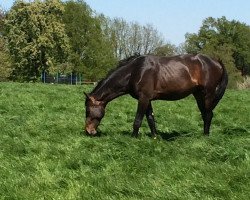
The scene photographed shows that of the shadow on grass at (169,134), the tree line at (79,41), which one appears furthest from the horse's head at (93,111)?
the tree line at (79,41)

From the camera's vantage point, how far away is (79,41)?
247 feet

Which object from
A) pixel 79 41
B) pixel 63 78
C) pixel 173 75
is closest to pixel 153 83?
pixel 173 75

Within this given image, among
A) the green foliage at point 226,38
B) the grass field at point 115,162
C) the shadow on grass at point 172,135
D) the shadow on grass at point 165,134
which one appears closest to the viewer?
the grass field at point 115,162

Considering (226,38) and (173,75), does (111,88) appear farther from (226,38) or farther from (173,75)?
(226,38)

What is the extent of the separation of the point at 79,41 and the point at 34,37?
568 inches

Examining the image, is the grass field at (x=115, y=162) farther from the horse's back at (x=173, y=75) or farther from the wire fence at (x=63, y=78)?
the wire fence at (x=63, y=78)

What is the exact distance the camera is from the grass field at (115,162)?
229 inches

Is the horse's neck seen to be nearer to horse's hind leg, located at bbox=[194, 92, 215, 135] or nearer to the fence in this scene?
horse's hind leg, located at bbox=[194, 92, 215, 135]

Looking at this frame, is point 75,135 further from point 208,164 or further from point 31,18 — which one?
point 31,18

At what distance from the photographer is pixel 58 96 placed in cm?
1955

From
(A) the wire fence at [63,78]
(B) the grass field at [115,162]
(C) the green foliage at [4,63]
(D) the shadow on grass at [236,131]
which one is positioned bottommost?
(B) the grass field at [115,162]

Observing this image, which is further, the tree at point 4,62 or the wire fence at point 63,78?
the wire fence at point 63,78

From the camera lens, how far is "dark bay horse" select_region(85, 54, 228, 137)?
10.7 m

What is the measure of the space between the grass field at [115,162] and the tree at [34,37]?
4921 centimetres
